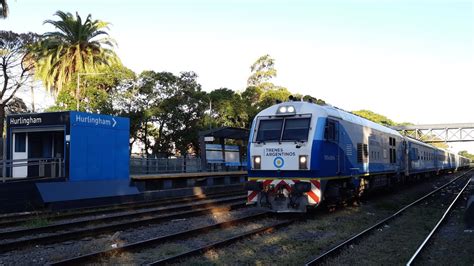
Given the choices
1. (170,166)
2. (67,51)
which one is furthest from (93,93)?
(170,166)

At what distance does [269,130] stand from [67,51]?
30364mm

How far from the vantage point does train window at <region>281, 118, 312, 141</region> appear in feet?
42.6

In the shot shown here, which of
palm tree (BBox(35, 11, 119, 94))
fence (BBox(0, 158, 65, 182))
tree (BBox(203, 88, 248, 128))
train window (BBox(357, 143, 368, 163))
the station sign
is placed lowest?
fence (BBox(0, 158, 65, 182))

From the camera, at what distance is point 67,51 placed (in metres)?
38.9

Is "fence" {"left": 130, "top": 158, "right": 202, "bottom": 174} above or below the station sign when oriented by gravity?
below

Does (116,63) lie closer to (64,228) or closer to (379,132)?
(379,132)

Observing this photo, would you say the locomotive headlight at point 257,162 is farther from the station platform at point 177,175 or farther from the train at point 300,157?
the station platform at point 177,175

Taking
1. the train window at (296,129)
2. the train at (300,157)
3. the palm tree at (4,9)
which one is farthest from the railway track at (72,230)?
the palm tree at (4,9)

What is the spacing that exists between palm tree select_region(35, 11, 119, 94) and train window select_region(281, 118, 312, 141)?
96.1 feet

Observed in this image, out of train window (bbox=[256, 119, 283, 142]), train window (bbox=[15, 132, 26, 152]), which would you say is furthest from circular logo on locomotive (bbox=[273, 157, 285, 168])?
train window (bbox=[15, 132, 26, 152])

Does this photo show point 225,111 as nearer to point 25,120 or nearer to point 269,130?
point 25,120

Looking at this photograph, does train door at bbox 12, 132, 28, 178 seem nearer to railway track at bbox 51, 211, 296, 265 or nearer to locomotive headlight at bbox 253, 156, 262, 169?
locomotive headlight at bbox 253, 156, 262, 169

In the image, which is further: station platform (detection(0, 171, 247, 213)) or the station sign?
the station sign

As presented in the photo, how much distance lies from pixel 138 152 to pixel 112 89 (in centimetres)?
657
